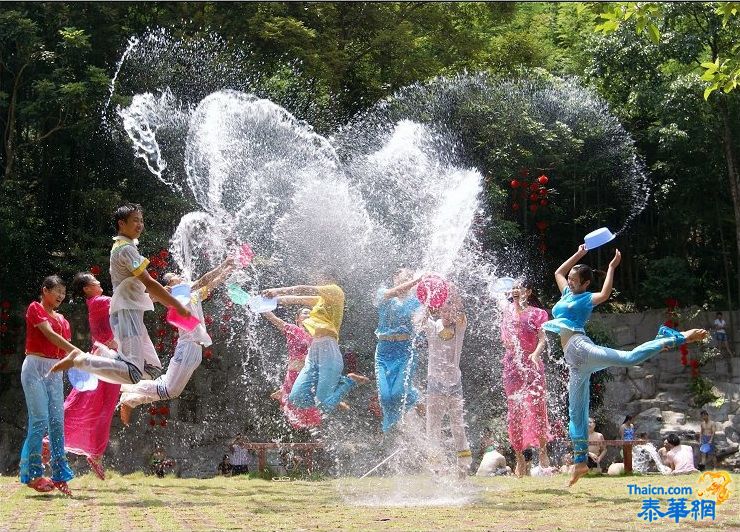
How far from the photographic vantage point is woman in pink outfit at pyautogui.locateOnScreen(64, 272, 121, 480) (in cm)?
898

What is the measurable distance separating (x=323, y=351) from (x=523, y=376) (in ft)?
7.73

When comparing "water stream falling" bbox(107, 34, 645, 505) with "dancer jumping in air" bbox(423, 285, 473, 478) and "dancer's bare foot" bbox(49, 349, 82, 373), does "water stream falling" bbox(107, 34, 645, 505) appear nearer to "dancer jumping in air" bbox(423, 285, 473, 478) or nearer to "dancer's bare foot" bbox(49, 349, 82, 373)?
"dancer jumping in air" bbox(423, 285, 473, 478)

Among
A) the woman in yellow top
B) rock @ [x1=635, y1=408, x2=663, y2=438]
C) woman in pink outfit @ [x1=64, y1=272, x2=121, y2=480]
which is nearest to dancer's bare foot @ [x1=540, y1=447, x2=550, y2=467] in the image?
the woman in yellow top

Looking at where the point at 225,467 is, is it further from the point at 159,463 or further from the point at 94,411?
the point at 94,411

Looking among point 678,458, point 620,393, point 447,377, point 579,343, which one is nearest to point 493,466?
point 678,458

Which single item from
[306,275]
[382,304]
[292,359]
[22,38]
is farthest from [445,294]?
[22,38]

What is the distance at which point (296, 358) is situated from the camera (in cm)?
1109

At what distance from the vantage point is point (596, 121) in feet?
61.7

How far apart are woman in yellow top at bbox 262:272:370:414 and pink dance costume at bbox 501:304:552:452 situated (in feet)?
6.16

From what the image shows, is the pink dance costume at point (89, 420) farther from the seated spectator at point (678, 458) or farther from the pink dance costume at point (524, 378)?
the seated spectator at point (678, 458)

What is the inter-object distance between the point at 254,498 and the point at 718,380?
41.4 feet

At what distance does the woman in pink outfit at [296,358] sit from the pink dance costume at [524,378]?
2.05 meters

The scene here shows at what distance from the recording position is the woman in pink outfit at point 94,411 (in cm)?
898

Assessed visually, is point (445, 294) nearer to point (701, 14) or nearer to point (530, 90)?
point (530, 90)
